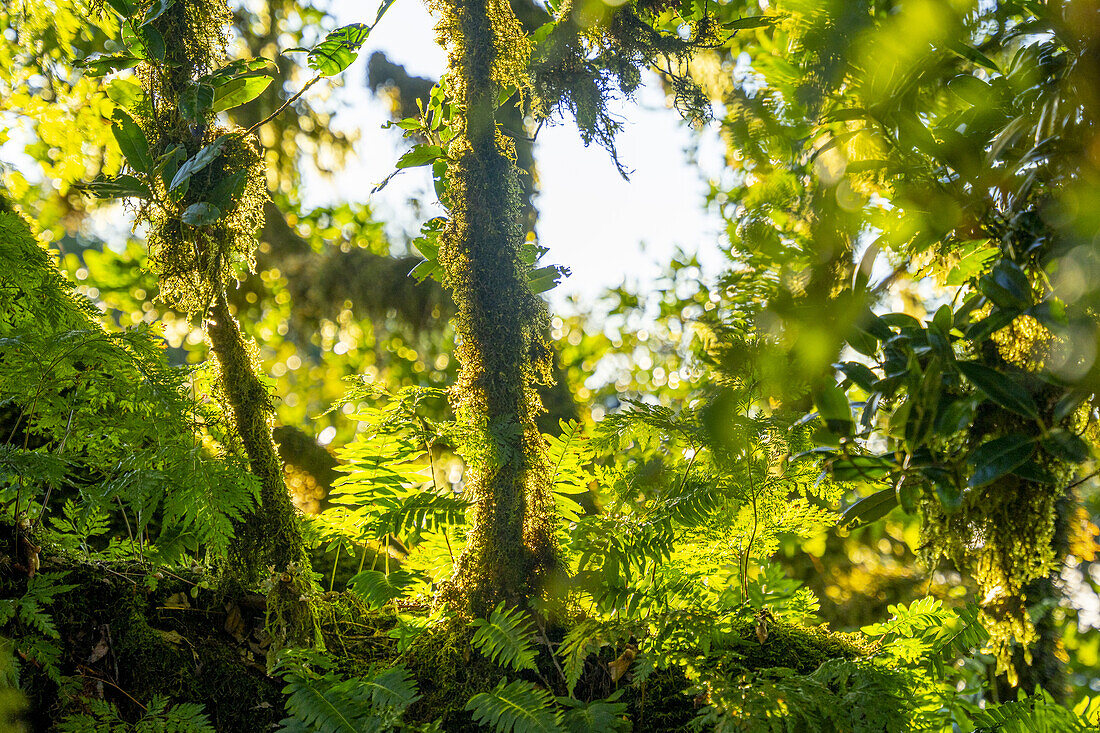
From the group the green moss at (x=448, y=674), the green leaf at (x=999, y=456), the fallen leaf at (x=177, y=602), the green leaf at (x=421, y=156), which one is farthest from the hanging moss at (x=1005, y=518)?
the fallen leaf at (x=177, y=602)

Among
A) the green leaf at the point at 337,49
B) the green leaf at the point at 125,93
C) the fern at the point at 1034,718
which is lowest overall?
the fern at the point at 1034,718

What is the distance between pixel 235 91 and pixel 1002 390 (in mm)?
1869

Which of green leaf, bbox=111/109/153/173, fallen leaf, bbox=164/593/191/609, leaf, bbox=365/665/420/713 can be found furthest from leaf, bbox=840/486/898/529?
green leaf, bbox=111/109/153/173

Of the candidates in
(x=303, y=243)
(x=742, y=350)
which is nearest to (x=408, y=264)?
(x=303, y=243)

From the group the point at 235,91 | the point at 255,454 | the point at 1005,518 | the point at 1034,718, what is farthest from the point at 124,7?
the point at 1034,718

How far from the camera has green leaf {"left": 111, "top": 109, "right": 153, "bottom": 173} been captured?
157 centimetres

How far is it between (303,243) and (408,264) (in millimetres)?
1158

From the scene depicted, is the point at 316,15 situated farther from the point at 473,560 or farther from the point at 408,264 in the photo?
the point at 473,560

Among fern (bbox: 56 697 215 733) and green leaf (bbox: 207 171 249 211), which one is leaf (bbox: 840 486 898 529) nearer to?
fern (bbox: 56 697 215 733)

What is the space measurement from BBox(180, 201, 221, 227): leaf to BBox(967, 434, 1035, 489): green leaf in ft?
5.63

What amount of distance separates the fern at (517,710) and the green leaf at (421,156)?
130 cm

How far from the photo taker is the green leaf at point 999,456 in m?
1.06

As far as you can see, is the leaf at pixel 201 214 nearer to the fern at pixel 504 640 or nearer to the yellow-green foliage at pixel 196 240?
the yellow-green foliage at pixel 196 240

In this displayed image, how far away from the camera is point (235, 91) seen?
5.69 feet
